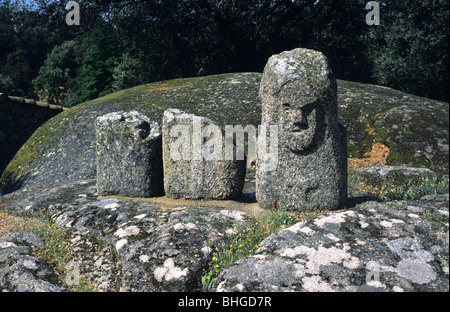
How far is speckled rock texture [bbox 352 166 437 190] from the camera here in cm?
673

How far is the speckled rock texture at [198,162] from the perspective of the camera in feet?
22.4

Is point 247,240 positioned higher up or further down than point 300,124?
further down

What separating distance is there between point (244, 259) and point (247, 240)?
76cm

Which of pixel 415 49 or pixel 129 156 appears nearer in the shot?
pixel 415 49

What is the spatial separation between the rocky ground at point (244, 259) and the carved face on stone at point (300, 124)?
1093 mm

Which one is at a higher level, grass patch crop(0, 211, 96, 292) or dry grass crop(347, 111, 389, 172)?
dry grass crop(347, 111, 389, 172)

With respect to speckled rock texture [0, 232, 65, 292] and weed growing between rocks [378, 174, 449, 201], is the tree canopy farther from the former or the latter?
speckled rock texture [0, 232, 65, 292]

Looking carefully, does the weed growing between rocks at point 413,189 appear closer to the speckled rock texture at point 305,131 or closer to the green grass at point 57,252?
the speckled rock texture at point 305,131

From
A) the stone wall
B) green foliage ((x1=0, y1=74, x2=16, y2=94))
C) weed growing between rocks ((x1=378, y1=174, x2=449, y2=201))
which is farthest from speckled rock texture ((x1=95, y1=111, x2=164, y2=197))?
green foliage ((x1=0, y1=74, x2=16, y2=94))

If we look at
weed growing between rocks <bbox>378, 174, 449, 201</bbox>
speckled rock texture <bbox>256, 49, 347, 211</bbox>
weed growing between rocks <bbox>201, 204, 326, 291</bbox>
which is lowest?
weed growing between rocks <bbox>201, 204, 326, 291</bbox>

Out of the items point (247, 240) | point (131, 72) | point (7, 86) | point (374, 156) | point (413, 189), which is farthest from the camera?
point (7, 86)

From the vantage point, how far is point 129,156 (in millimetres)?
7344

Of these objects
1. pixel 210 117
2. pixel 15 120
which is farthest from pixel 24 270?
pixel 15 120

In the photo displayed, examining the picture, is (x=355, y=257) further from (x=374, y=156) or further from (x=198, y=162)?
(x=374, y=156)
